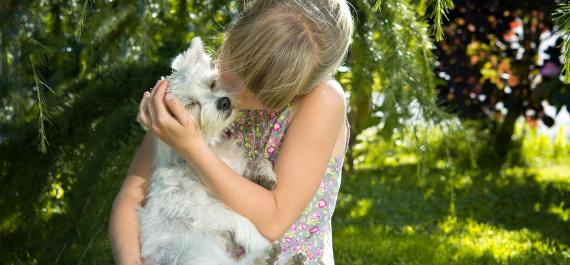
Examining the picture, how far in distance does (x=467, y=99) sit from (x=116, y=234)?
195 inches

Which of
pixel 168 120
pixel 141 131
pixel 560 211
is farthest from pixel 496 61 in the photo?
pixel 168 120

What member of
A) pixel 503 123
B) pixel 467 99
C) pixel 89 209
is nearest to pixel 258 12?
pixel 89 209

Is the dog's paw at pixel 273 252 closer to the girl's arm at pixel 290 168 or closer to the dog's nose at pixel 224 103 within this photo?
the girl's arm at pixel 290 168

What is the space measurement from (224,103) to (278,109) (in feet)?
0.64

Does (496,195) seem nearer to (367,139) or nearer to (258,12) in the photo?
(367,139)

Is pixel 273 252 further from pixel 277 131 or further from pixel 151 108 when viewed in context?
pixel 151 108

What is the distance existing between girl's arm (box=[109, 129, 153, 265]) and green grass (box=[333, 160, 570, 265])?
121cm

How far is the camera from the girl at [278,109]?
2.30 m

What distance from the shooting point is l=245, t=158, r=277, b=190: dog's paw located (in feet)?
7.97

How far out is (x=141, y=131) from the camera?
3.02m

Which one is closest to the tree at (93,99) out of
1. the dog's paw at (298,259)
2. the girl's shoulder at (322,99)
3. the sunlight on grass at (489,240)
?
the girl's shoulder at (322,99)

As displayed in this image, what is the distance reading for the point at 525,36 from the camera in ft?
22.6

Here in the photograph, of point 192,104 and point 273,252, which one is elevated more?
point 192,104

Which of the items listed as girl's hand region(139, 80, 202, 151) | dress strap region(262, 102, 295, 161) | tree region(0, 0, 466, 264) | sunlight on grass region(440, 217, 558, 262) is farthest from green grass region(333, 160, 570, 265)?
girl's hand region(139, 80, 202, 151)
